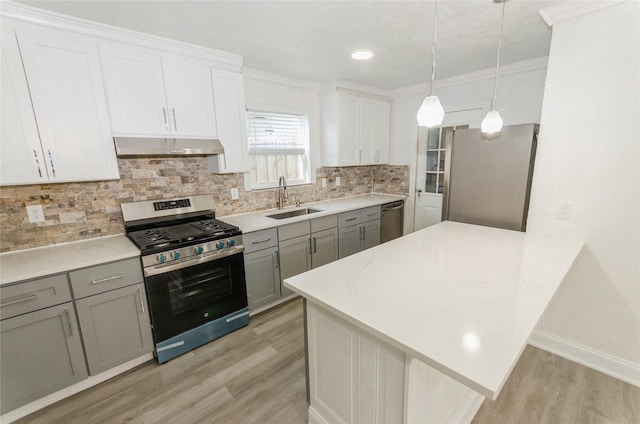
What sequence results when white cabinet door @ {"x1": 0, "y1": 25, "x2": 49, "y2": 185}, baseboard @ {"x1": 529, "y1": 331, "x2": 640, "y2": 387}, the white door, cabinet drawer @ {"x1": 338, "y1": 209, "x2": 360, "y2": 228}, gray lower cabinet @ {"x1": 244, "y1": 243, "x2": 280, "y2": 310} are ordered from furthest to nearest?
the white door < cabinet drawer @ {"x1": 338, "y1": 209, "x2": 360, "y2": 228} < gray lower cabinet @ {"x1": 244, "y1": 243, "x2": 280, "y2": 310} < baseboard @ {"x1": 529, "y1": 331, "x2": 640, "y2": 387} < white cabinet door @ {"x1": 0, "y1": 25, "x2": 49, "y2": 185}

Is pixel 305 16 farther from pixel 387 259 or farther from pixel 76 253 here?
pixel 76 253

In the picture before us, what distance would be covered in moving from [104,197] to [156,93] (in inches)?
36.3

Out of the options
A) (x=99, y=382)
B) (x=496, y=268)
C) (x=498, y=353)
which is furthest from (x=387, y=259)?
(x=99, y=382)

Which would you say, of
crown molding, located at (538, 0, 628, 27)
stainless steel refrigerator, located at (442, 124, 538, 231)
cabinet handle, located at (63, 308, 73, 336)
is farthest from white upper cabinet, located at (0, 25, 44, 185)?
crown molding, located at (538, 0, 628, 27)

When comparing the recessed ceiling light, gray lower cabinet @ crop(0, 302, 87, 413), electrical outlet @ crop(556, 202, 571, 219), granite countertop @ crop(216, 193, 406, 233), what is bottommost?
gray lower cabinet @ crop(0, 302, 87, 413)

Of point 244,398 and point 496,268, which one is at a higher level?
point 496,268

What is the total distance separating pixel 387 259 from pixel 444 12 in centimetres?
164

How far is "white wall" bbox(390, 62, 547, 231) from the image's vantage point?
2932mm

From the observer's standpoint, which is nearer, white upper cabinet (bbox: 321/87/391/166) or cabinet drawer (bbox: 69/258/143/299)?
cabinet drawer (bbox: 69/258/143/299)

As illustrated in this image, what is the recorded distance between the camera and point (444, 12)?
6.01 ft

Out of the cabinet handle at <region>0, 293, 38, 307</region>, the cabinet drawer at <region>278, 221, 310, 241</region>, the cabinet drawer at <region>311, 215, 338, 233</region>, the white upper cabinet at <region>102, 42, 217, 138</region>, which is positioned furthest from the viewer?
the cabinet drawer at <region>311, 215, 338, 233</region>

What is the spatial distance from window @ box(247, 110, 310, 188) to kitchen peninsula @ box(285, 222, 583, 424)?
1894 millimetres

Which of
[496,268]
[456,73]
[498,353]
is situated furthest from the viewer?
[456,73]

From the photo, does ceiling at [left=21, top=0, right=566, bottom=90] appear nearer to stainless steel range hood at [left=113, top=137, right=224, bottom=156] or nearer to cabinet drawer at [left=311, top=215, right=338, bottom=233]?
stainless steel range hood at [left=113, top=137, right=224, bottom=156]
